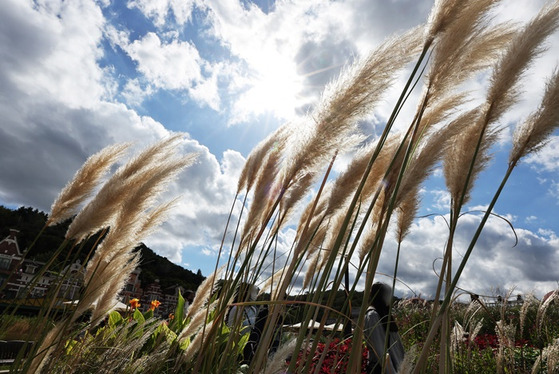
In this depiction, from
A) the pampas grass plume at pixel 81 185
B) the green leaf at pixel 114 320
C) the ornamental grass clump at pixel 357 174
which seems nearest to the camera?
the ornamental grass clump at pixel 357 174

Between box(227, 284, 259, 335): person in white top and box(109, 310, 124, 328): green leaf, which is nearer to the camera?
box(227, 284, 259, 335): person in white top

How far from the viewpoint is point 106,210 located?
1932mm

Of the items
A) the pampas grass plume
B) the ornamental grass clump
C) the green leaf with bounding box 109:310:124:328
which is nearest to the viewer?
the ornamental grass clump

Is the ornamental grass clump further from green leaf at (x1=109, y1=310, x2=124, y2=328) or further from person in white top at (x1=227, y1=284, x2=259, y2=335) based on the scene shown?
green leaf at (x1=109, y1=310, x2=124, y2=328)

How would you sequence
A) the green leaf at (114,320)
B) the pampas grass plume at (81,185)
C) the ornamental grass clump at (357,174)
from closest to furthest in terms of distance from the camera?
the ornamental grass clump at (357,174)
the pampas grass plume at (81,185)
the green leaf at (114,320)

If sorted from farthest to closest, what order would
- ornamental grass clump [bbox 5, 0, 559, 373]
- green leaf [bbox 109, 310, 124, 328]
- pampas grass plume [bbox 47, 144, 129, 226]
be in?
1. green leaf [bbox 109, 310, 124, 328]
2. pampas grass plume [bbox 47, 144, 129, 226]
3. ornamental grass clump [bbox 5, 0, 559, 373]

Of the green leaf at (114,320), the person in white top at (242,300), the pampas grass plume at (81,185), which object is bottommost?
the green leaf at (114,320)

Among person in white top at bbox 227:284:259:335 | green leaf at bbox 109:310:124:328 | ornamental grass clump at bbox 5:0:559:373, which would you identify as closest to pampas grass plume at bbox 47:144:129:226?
ornamental grass clump at bbox 5:0:559:373

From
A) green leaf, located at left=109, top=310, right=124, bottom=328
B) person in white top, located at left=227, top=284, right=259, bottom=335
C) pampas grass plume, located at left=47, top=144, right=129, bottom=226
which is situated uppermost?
pampas grass plume, located at left=47, top=144, right=129, bottom=226

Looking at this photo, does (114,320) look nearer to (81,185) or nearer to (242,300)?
(81,185)

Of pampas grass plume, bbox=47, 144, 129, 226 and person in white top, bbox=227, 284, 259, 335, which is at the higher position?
pampas grass plume, bbox=47, 144, 129, 226

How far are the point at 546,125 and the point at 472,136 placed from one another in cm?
30

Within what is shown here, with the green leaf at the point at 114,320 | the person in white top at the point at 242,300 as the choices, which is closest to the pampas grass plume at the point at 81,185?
the person in white top at the point at 242,300

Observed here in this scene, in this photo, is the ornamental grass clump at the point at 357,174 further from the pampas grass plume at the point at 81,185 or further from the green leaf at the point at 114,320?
the green leaf at the point at 114,320
